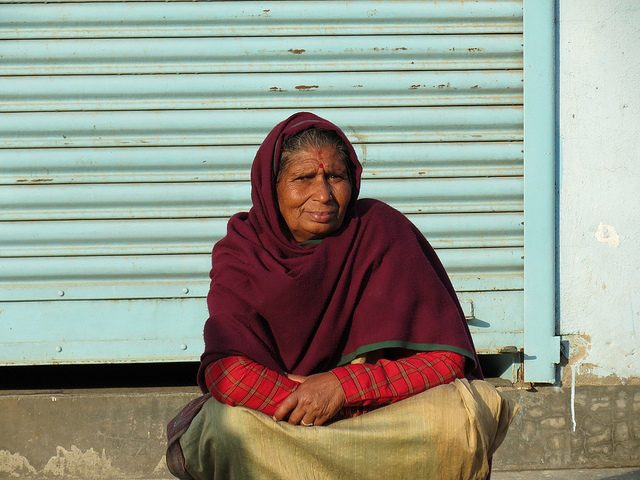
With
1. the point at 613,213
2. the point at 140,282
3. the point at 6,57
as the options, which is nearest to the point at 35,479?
the point at 140,282

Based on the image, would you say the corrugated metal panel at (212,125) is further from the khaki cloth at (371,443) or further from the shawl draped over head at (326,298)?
the khaki cloth at (371,443)

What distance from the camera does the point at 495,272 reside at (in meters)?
4.92

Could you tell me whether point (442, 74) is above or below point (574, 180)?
above

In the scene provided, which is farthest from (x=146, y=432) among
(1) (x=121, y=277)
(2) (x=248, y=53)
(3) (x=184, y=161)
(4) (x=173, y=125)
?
(2) (x=248, y=53)

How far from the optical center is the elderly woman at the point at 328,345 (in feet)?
9.07

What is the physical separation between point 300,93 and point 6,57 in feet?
4.77

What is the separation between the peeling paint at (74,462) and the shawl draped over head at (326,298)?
1.98 metres

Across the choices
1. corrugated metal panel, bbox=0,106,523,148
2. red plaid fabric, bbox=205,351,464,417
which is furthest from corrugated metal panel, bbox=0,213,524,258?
red plaid fabric, bbox=205,351,464,417

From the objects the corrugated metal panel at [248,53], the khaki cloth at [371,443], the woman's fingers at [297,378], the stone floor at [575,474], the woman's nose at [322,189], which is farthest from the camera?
the corrugated metal panel at [248,53]

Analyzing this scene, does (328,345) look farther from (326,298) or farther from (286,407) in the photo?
(286,407)

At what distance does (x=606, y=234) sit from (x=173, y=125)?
2202mm

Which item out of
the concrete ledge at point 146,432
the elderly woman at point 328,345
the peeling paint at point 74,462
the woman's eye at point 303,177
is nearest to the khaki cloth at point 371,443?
the elderly woman at point 328,345

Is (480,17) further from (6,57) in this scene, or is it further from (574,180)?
(6,57)

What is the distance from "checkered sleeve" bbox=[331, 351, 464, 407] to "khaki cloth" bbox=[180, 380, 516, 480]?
5 cm
